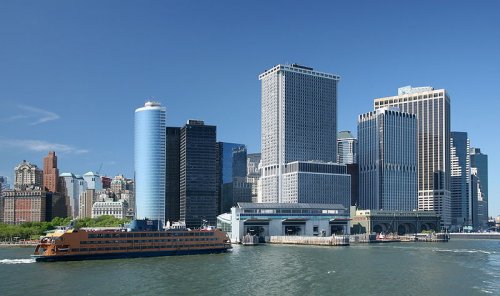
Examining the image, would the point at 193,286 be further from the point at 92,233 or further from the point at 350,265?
the point at 92,233

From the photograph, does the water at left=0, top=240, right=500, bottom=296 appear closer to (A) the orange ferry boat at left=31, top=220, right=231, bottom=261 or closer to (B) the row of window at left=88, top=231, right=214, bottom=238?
(A) the orange ferry boat at left=31, top=220, right=231, bottom=261

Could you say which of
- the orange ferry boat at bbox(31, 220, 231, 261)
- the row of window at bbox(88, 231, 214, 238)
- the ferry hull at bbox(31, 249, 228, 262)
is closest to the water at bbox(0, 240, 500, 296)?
the ferry hull at bbox(31, 249, 228, 262)

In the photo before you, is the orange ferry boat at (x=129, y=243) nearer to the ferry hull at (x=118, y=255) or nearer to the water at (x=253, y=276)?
the ferry hull at (x=118, y=255)

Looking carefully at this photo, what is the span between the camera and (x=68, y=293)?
95438 mm

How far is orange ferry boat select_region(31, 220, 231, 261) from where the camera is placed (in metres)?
147

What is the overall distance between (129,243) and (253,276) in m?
52.6

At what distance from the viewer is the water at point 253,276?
9869 centimetres

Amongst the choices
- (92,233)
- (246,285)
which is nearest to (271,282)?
(246,285)

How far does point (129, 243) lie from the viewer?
159 metres

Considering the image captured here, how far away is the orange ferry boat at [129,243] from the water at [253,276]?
452 centimetres

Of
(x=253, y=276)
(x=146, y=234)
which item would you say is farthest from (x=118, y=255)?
(x=253, y=276)

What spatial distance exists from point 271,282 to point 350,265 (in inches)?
1402

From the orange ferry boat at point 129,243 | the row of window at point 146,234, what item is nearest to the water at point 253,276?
the orange ferry boat at point 129,243

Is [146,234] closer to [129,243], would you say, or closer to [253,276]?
[129,243]
